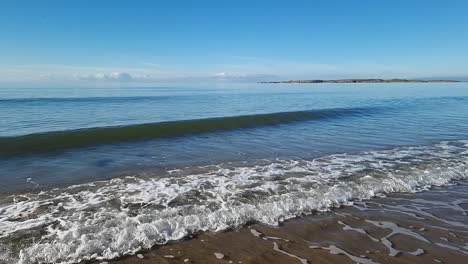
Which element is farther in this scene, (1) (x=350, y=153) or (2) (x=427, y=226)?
(1) (x=350, y=153)

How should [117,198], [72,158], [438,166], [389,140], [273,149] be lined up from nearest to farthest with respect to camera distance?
[117,198] → [438,166] → [72,158] → [273,149] → [389,140]

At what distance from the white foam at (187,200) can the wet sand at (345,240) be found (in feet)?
1.32

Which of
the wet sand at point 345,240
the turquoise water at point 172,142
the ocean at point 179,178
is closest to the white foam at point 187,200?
the ocean at point 179,178

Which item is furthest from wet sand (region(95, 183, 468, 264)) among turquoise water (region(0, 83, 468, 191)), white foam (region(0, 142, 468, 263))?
turquoise water (region(0, 83, 468, 191))

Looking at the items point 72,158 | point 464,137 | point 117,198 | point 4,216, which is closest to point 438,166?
point 464,137

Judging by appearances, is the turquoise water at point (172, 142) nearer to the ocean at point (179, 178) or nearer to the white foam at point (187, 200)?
the ocean at point (179, 178)

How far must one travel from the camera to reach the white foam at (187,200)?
515 centimetres

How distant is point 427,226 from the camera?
5.85 m

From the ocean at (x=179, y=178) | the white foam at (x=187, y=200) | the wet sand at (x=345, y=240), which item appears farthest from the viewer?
the ocean at (x=179, y=178)

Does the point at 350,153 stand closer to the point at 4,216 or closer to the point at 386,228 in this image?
the point at 386,228

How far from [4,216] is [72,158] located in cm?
547

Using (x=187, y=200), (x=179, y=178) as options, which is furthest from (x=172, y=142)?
(x=187, y=200)

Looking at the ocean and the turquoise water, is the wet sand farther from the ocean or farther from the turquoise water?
the turquoise water

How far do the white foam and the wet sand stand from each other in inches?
15.9
